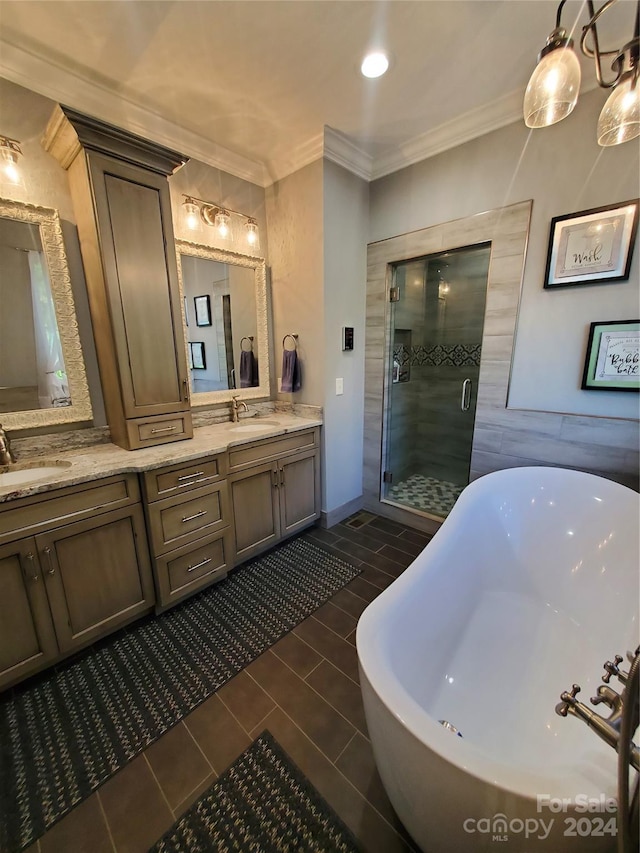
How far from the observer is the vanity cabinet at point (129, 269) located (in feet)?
5.33

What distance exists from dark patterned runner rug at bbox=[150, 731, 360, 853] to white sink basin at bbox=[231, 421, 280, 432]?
1.74 metres

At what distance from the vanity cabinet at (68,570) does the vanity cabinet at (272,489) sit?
23.2 inches

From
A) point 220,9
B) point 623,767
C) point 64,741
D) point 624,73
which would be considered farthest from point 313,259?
point 64,741

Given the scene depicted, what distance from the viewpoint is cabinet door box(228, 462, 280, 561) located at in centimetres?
216

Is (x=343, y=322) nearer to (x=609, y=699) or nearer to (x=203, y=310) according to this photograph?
(x=203, y=310)

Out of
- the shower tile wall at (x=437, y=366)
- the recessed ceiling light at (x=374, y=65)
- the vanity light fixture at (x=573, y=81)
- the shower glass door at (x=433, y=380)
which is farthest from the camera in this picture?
the shower tile wall at (x=437, y=366)

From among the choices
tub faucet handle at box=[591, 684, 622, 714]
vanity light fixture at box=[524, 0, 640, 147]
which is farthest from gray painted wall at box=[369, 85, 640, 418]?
tub faucet handle at box=[591, 684, 622, 714]

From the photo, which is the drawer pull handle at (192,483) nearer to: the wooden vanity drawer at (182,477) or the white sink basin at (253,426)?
the wooden vanity drawer at (182,477)

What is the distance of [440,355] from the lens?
11.3 ft

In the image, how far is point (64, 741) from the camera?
4.20 feet

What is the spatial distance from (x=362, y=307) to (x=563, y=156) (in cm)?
144

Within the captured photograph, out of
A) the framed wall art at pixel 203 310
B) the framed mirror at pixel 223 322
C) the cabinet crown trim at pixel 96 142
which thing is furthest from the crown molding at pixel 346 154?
the framed wall art at pixel 203 310

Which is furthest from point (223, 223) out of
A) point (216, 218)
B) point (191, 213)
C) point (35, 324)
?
point (35, 324)

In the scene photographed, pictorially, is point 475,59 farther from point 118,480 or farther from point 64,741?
point 64,741
